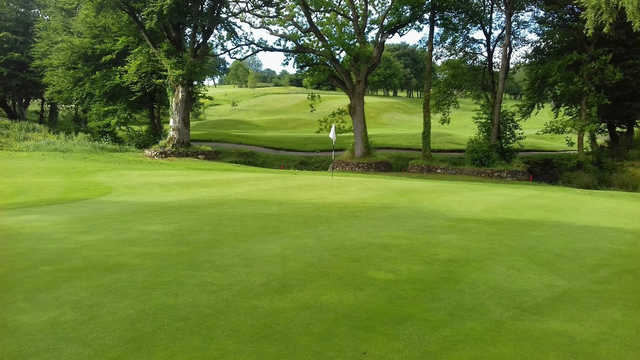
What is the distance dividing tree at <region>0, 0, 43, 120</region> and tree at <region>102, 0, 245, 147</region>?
22.5 m

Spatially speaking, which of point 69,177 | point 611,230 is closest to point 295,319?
point 611,230

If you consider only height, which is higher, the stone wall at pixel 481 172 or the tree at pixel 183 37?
the tree at pixel 183 37

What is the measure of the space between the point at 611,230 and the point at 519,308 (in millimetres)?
4974

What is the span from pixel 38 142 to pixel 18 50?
26536mm

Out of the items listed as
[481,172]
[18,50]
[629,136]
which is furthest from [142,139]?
[629,136]

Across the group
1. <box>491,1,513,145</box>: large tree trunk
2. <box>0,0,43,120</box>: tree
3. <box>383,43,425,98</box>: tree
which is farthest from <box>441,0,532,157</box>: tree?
<box>383,43,425,98</box>: tree

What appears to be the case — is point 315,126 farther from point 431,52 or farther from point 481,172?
point 481,172

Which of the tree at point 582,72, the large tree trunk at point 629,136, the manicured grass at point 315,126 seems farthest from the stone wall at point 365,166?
the large tree trunk at point 629,136

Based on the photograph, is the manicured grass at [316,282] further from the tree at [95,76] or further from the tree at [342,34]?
the tree at [95,76]

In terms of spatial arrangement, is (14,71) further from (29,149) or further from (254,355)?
(254,355)

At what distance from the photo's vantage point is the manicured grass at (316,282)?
3623 millimetres

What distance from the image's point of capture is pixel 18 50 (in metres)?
53.2

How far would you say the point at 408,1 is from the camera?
31047 millimetres

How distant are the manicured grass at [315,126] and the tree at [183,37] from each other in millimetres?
13967
